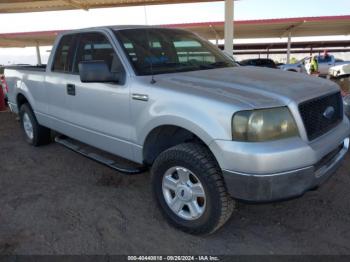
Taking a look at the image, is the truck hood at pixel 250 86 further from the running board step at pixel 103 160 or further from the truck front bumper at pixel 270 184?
the running board step at pixel 103 160

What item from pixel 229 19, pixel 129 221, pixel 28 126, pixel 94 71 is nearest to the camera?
pixel 94 71

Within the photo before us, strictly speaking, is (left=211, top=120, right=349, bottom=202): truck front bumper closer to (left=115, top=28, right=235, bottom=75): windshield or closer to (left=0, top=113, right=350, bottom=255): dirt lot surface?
(left=0, top=113, right=350, bottom=255): dirt lot surface

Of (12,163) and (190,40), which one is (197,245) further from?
(12,163)

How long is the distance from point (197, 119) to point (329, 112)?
1.22 m

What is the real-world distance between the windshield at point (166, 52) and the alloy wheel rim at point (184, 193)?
42.1 inches

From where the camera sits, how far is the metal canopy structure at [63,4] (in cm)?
1273

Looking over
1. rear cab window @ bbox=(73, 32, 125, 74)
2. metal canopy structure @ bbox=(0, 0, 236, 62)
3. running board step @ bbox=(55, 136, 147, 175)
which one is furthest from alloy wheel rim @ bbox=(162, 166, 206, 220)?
metal canopy structure @ bbox=(0, 0, 236, 62)

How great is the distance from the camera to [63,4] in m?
13.1

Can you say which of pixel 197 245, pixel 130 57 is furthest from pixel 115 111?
pixel 197 245

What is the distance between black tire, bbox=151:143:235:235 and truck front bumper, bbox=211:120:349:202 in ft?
0.43

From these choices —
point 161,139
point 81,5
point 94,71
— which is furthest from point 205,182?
point 81,5

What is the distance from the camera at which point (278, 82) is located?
122 inches

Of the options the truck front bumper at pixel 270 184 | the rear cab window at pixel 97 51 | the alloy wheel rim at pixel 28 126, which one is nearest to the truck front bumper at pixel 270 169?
the truck front bumper at pixel 270 184

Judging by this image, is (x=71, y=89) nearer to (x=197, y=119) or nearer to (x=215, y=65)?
(x=215, y=65)
